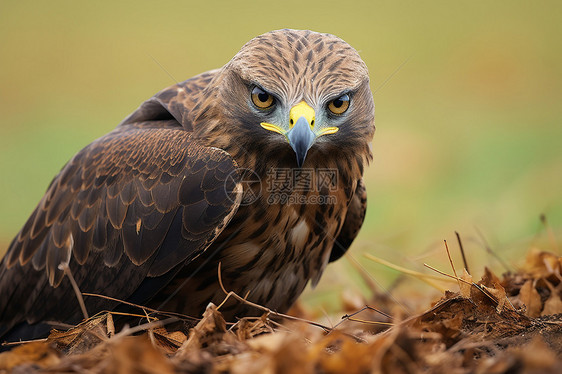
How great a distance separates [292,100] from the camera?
13.0 feet

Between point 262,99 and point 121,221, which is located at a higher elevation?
point 262,99

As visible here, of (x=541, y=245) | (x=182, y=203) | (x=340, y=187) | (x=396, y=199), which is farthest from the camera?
A: (x=396, y=199)

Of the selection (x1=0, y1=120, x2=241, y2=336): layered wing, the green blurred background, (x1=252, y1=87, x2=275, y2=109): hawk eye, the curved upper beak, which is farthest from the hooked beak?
the green blurred background

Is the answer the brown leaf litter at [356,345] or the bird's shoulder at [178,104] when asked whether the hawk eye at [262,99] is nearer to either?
the bird's shoulder at [178,104]

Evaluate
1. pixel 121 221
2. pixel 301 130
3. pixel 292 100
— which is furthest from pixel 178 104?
pixel 301 130

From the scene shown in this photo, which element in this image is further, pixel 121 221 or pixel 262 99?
pixel 121 221

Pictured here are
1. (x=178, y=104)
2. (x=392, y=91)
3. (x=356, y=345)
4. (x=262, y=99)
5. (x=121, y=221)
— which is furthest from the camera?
(x=392, y=91)

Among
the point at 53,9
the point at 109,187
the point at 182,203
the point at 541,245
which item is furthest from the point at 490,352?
the point at 53,9

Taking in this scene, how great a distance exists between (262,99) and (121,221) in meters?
1.29

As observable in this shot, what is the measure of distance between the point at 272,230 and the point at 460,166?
25.2 feet

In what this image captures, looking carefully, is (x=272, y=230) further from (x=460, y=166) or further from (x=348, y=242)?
(x=460, y=166)

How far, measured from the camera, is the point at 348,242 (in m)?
5.41

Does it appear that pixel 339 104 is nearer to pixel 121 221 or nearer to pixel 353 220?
pixel 353 220

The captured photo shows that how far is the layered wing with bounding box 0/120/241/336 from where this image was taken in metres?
4.22
